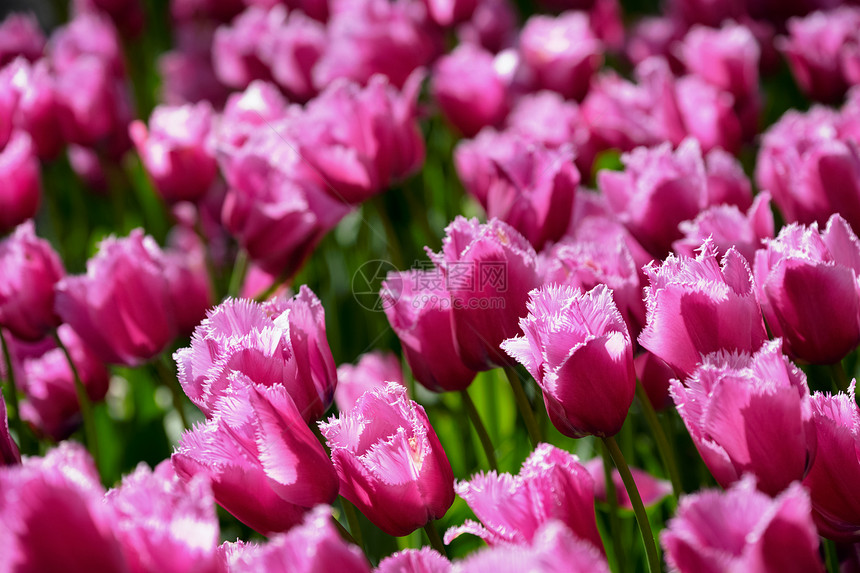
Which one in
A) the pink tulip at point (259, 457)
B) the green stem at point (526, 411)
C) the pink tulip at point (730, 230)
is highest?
the pink tulip at point (730, 230)

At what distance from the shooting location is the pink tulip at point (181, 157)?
3.30 ft

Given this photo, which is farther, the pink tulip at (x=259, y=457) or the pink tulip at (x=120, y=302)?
the pink tulip at (x=120, y=302)

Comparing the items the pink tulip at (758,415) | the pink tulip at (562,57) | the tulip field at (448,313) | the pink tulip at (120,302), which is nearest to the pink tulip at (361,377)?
the tulip field at (448,313)

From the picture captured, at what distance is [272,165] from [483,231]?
37 cm

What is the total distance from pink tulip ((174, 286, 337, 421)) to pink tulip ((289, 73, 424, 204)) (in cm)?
33

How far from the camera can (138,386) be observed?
3.58ft

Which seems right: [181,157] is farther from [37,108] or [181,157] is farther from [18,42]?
[18,42]

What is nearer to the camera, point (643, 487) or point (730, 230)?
point (730, 230)

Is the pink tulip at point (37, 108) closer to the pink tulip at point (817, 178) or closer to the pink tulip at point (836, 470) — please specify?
the pink tulip at point (817, 178)

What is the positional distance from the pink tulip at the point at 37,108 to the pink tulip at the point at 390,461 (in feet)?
2.50

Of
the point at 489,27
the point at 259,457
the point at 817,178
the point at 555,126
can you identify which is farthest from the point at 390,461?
the point at 489,27

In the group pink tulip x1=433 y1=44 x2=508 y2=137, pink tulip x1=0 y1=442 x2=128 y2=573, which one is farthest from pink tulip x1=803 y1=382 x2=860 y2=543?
pink tulip x1=433 y1=44 x2=508 y2=137

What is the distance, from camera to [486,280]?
53 cm

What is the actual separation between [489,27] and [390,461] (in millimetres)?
1119
